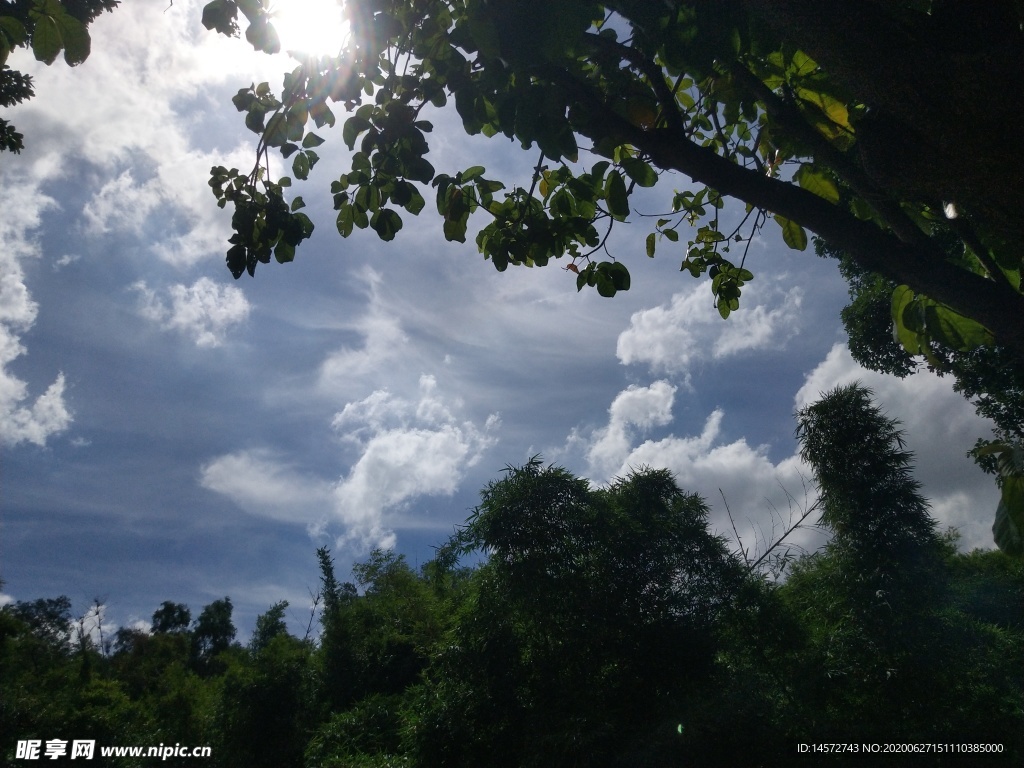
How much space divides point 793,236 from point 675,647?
16.8 ft

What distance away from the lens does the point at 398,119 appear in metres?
1.60

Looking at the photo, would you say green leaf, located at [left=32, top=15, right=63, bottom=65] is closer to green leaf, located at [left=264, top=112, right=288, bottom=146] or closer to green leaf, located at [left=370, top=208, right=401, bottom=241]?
green leaf, located at [left=264, top=112, right=288, bottom=146]

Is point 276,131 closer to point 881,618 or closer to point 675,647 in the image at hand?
point 675,647

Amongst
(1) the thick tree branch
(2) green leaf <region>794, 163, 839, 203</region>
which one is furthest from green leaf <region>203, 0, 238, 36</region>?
(2) green leaf <region>794, 163, 839, 203</region>

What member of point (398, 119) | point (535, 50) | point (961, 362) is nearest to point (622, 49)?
point (535, 50)

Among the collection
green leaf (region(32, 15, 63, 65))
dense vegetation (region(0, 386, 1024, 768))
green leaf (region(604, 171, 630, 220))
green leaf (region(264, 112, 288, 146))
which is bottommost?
dense vegetation (region(0, 386, 1024, 768))

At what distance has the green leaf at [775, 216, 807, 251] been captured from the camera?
6.08 ft

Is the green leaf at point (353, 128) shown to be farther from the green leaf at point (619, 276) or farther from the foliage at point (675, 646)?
the foliage at point (675, 646)

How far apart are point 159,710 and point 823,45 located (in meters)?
13.2

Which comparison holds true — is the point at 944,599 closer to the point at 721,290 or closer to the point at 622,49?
the point at 721,290

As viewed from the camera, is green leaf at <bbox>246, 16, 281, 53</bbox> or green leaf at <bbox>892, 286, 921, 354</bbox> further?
green leaf at <bbox>246, 16, 281, 53</bbox>

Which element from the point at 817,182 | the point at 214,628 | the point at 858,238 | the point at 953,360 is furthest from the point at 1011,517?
the point at 214,628

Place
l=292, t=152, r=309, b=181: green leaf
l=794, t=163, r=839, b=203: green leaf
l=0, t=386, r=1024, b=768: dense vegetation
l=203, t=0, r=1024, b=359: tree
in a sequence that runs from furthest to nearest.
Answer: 1. l=0, t=386, r=1024, b=768: dense vegetation
2. l=292, t=152, r=309, b=181: green leaf
3. l=794, t=163, r=839, b=203: green leaf
4. l=203, t=0, r=1024, b=359: tree

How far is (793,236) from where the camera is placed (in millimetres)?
1869
